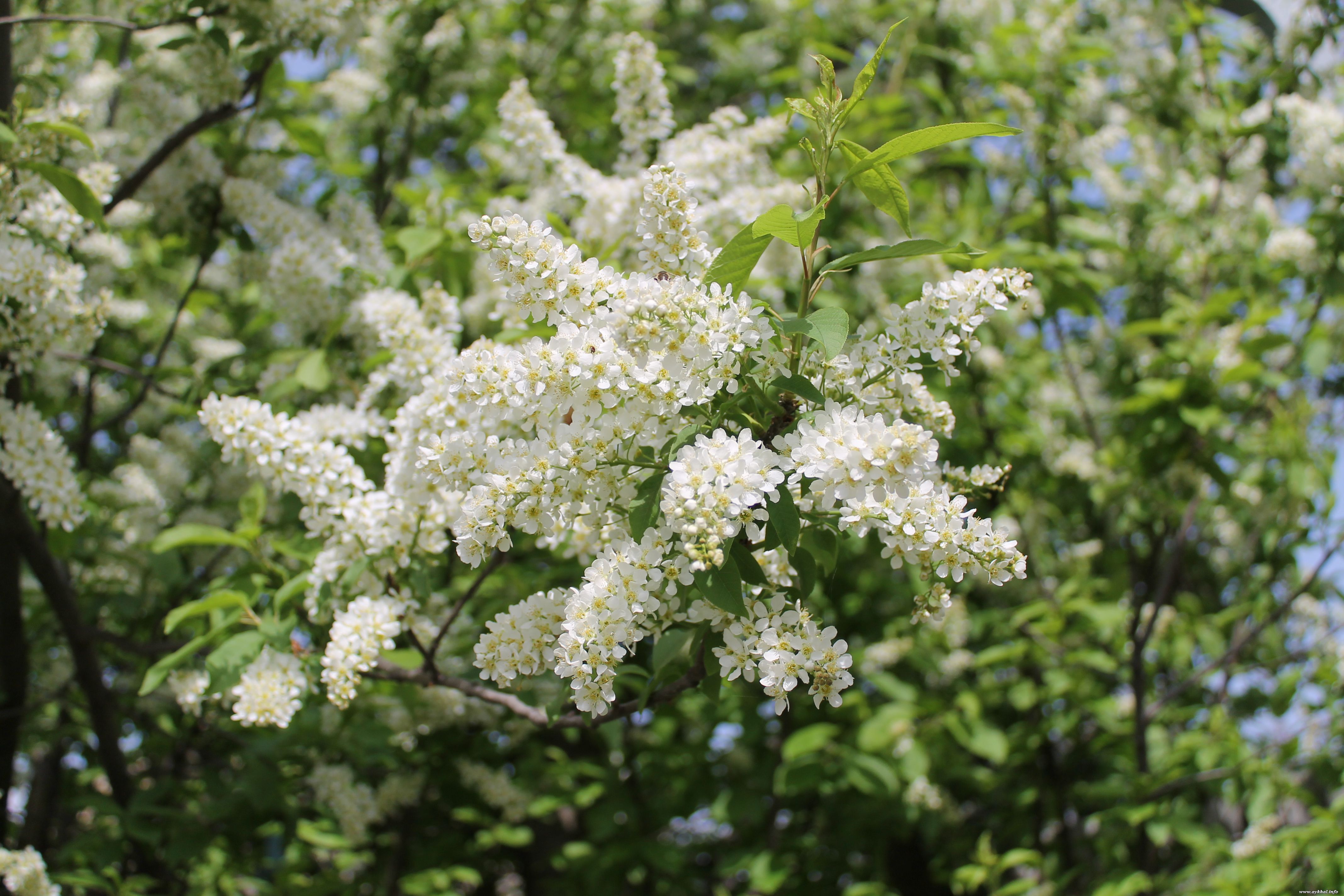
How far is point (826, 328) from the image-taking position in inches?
73.9

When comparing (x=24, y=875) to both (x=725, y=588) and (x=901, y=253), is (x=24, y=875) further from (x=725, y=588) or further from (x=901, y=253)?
(x=901, y=253)

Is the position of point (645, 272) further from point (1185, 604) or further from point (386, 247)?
point (1185, 604)

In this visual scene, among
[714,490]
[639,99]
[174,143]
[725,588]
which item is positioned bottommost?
[725,588]

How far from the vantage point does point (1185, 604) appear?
226 inches

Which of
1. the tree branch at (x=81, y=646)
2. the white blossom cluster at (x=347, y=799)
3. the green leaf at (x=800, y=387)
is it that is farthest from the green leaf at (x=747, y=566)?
the white blossom cluster at (x=347, y=799)

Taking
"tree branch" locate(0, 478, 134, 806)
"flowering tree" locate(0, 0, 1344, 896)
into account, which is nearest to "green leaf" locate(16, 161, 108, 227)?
"flowering tree" locate(0, 0, 1344, 896)

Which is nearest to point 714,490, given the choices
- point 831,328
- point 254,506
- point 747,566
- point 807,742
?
point 747,566

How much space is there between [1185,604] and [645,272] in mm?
5064

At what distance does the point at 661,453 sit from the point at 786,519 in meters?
0.32

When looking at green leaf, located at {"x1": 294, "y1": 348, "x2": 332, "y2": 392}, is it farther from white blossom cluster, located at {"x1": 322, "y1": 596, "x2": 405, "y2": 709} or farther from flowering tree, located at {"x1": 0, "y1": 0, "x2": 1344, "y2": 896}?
white blossom cluster, located at {"x1": 322, "y1": 596, "x2": 405, "y2": 709}

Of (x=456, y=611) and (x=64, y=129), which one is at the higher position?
(x=64, y=129)

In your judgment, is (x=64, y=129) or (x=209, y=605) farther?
(x=64, y=129)

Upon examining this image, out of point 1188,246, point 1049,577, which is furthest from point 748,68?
point 1049,577

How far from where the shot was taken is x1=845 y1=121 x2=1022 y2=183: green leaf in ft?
6.02
